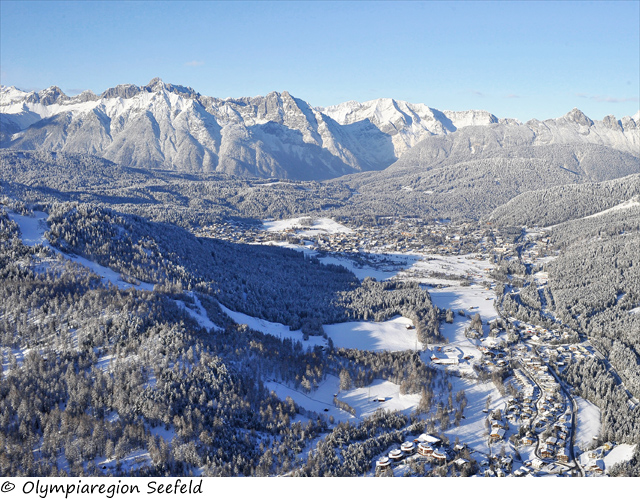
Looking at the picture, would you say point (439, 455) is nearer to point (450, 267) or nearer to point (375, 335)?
point (375, 335)

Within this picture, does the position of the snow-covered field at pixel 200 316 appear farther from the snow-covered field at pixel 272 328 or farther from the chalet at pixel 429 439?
the chalet at pixel 429 439

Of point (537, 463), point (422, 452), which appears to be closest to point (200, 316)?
point (422, 452)

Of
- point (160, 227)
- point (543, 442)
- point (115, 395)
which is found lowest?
point (543, 442)

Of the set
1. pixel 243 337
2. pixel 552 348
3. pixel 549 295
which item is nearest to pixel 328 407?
pixel 243 337

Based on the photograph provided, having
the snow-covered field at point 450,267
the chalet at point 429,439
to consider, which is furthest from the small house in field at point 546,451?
the snow-covered field at point 450,267

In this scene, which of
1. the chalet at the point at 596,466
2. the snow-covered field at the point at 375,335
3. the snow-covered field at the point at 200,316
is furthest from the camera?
the snow-covered field at the point at 375,335

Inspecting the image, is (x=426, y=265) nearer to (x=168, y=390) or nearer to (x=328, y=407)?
(x=328, y=407)

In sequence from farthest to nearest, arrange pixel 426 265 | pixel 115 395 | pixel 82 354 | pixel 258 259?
pixel 426 265
pixel 258 259
pixel 82 354
pixel 115 395
